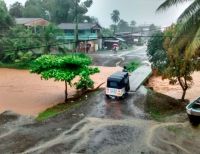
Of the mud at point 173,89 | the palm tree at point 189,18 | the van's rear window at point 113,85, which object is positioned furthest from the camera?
the mud at point 173,89

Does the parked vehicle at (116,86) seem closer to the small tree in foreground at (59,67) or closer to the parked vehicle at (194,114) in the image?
Answer: the small tree in foreground at (59,67)

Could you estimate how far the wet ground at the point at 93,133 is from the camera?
1445 cm

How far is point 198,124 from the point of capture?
677 inches

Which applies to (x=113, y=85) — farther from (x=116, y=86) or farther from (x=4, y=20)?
(x=4, y=20)

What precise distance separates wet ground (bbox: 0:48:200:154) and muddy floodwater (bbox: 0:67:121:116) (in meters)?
2.95

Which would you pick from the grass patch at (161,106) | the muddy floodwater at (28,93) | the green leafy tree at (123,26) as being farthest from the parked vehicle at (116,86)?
the green leafy tree at (123,26)

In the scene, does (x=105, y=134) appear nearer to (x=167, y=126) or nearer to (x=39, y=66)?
(x=167, y=126)

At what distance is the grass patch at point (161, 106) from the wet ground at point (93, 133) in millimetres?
656

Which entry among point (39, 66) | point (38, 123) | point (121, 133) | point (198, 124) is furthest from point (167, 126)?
point (39, 66)

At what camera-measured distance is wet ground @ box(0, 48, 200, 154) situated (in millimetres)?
14445

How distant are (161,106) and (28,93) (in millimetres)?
11779

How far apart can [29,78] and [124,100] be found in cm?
1559

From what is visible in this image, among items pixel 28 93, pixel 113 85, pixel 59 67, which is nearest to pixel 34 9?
pixel 28 93

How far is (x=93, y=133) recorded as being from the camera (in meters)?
16.3
